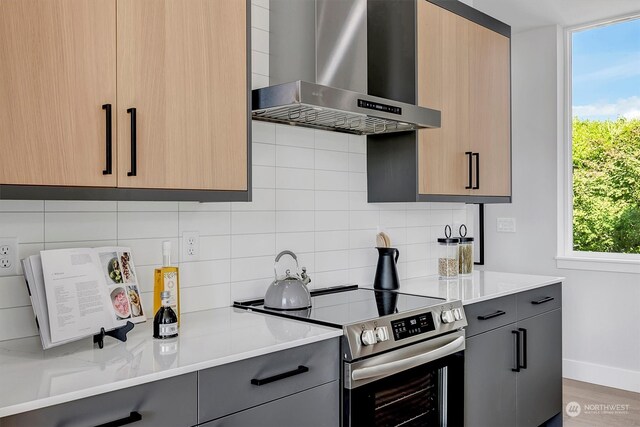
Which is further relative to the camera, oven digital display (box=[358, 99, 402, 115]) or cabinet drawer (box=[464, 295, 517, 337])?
cabinet drawer (box=[464, 295, 517, 337])

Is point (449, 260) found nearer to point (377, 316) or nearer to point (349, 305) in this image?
point (349, 305)

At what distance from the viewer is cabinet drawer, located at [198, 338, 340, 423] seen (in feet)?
4.91

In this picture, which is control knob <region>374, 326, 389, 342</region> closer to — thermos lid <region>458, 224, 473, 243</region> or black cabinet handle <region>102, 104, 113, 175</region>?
black cabinet handle <region>102, 104, 113, 175</region>

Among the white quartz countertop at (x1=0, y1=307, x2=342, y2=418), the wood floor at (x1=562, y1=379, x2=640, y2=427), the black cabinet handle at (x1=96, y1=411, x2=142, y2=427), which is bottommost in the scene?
the wood floor at (x1=562, y1=379, x2=640, y2=427)

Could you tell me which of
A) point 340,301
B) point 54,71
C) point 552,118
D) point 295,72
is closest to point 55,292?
point 54,71

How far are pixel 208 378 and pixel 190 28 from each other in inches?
42.9

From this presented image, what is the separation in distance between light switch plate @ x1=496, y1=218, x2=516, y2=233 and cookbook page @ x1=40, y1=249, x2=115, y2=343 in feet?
11.8

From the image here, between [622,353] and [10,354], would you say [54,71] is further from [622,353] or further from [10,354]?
[622,353]

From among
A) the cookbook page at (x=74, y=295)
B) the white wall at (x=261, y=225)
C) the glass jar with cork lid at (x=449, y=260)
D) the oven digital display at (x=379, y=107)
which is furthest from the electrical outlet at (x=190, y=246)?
the glass jar with cork lid at (x=449, y=260)

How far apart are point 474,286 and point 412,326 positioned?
2.81ft

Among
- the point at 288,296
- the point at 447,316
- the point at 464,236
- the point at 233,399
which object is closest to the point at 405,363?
the point at 447,316

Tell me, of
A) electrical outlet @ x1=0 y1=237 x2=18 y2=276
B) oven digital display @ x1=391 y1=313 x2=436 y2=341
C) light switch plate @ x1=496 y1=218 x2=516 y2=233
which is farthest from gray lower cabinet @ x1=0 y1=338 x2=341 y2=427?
light switch plate @ x1=496 y1=218 x2=516 y2=233

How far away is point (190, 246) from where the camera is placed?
2.16m

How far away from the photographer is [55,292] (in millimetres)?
1567
